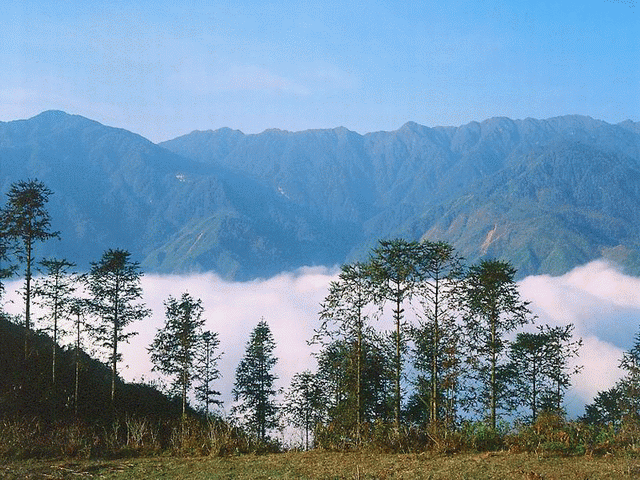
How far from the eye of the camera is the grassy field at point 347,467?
9.96m

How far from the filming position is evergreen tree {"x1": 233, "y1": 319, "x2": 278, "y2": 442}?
44750 mm

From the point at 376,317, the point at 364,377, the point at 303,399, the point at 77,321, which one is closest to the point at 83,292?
the point at 77,321

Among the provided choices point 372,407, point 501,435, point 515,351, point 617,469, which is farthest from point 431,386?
point 617,469

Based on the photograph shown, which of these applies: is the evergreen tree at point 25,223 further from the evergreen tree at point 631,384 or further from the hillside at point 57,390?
the evergreen tree at point 631,384

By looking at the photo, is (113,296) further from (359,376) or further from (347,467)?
(347,467)

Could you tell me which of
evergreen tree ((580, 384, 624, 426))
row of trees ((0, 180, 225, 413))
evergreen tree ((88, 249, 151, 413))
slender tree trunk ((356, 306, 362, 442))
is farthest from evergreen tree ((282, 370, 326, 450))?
evergreen tree ((580, 384, 624, 426))

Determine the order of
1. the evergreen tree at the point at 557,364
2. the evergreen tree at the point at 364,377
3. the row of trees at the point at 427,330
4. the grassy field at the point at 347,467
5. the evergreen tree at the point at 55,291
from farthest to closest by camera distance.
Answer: the evergreen tree at the point at 557,364 < the evergreen tree at the point at 55,291 < the evergreen tree at the point at 364,377 < the row of trees at the point at 427,330 < the grassy field at the point at 347,467

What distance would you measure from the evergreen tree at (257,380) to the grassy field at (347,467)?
33033 mm

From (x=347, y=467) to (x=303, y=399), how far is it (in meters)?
36.7

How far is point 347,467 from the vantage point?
429 inches

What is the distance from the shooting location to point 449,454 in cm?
1166

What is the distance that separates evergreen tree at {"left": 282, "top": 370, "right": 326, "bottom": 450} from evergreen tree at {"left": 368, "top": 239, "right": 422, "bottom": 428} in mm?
16539

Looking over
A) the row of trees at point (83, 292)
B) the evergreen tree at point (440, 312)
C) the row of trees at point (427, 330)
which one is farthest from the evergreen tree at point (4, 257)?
the evergreen tree at point (440, 312)

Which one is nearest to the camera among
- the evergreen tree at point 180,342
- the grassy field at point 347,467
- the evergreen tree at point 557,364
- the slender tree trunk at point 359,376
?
the grassy field at point 347,467
